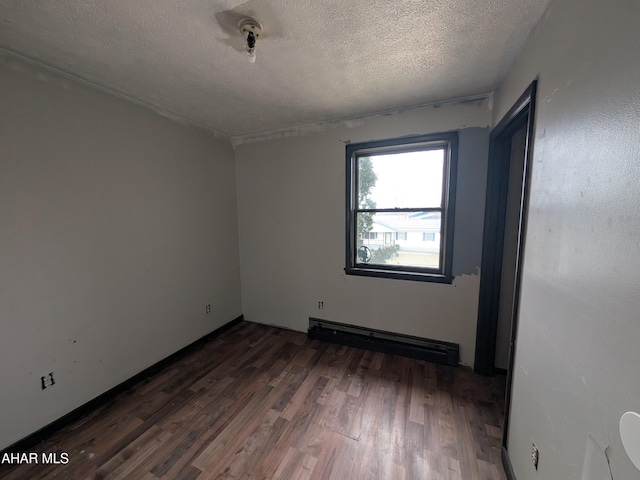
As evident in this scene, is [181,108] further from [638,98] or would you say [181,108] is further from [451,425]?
[451,425]

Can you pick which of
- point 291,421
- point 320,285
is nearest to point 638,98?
point 291,421

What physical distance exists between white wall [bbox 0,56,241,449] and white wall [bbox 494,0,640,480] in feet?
9.42

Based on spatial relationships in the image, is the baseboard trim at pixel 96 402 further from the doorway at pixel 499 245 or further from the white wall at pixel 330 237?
the doorway at pixel 499 245

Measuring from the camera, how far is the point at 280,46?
147 cm

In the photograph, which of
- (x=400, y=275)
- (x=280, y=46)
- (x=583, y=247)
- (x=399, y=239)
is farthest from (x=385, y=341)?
(x=280, y=46)

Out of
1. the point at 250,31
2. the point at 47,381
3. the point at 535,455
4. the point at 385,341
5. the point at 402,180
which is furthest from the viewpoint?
the point at 385,341

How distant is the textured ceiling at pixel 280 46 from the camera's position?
1195 millimetres

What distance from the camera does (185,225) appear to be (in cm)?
265

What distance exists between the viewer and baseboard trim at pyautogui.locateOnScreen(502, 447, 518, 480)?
1.33 meters

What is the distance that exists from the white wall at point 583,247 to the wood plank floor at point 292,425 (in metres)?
0.54

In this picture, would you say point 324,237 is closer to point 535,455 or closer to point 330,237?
point 330,237

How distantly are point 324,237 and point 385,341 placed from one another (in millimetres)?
1363

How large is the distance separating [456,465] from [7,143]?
340 cm

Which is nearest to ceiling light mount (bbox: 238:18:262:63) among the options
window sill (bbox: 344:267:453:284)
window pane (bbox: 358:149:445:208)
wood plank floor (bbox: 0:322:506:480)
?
window pane (bbox: 358:149:445:208)
